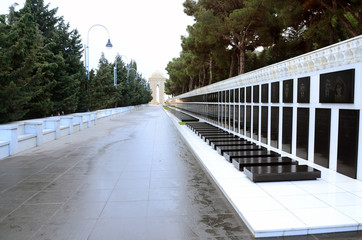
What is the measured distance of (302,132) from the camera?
27.5 feet

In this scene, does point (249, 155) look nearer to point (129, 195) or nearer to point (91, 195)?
point (129, 195)

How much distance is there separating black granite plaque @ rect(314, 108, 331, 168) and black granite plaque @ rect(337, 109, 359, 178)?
45 cm

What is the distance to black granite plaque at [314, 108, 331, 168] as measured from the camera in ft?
23.7

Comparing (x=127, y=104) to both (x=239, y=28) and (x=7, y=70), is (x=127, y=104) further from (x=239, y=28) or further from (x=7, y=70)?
(x=7, y=70)

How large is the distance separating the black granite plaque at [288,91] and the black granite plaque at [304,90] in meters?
0.47

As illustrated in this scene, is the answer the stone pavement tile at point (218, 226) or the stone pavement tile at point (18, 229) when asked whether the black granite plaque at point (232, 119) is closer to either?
the stone pavement tile at point (218, 226)

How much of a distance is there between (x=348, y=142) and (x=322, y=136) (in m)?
0.95

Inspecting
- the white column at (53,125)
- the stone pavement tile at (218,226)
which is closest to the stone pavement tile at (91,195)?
the stone pavement tile at (218,226)

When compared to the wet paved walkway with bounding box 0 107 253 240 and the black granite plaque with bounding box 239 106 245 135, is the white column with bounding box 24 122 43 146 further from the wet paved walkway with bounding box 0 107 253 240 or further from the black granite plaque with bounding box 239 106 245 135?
the black granite plaque with bounding box 239 106 245 135

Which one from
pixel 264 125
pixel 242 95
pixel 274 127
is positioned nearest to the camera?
pixel 274 127

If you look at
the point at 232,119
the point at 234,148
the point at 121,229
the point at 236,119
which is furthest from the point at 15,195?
the point at 232,119

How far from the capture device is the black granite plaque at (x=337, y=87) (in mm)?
6500

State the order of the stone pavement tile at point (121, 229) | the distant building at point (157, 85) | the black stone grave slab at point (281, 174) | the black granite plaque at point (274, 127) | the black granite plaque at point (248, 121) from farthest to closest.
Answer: the distant building at point (157, 85), the black granite plaque at point (248, 121), the black granite plaque at point (274, 127), the black stone grave slab at point (281, 174), the stone pavement tile at point (121, 229)

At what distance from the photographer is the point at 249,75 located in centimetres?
1279
